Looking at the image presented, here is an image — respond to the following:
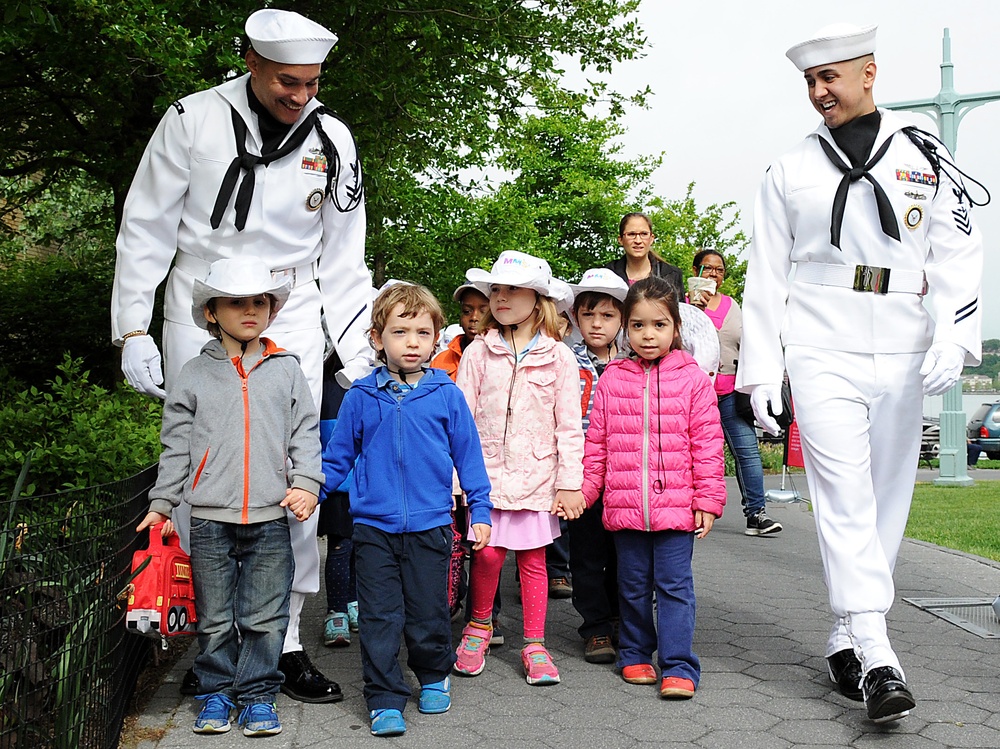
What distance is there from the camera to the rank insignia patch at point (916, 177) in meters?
4.60

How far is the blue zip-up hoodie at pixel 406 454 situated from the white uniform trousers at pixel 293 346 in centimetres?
27

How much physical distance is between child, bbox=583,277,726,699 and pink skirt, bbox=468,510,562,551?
0.23 metres

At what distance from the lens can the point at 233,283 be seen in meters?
4.35

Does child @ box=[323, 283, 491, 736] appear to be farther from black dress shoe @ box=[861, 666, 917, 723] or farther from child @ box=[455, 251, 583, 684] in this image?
black dress shoe @ box=[861, 666, 917, 723]

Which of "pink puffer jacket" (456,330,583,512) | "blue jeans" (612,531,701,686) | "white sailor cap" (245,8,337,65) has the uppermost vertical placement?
"white sailor cap" (245,8,337,65)

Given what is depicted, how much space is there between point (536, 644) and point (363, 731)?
105 cm

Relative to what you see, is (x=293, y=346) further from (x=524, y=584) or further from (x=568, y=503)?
(x=524, y=584)

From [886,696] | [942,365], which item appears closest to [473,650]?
[886,696]

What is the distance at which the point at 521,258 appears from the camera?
5402mm

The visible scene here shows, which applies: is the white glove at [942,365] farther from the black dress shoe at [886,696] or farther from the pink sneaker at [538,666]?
the pink sneaker at [538,666]

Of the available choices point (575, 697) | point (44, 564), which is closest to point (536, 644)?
point (575, 697)

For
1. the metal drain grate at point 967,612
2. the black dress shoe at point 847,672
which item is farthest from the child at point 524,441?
the metal drain grate at point 967,612

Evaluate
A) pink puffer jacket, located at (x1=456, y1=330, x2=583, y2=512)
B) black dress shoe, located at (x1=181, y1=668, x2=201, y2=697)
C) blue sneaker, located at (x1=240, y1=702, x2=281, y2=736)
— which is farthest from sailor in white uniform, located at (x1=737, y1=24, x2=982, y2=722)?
black dress shoe, located at (x1=181, y1=668, x2=201, y2=697)

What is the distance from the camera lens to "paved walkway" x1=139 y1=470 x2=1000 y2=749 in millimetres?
4148
